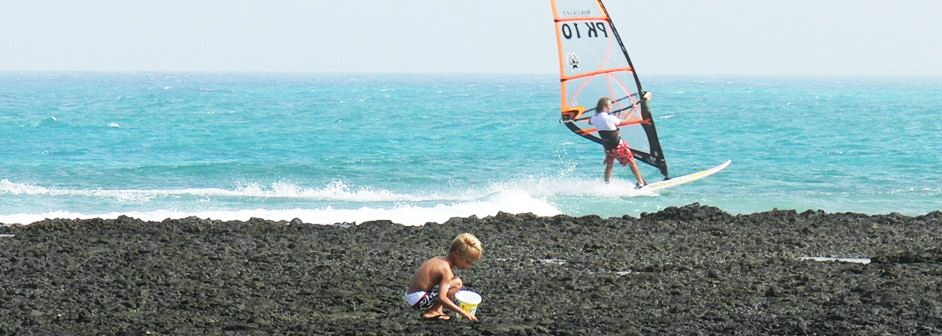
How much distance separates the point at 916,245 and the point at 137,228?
26.3 feet

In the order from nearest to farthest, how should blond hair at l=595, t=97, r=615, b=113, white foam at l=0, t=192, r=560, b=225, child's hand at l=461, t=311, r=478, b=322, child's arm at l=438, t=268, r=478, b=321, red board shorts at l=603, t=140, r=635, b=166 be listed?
child's arm at l=438, t=268, r=478, b=321 → child's hand at l=461, t=311, r=478, b=322 → white foam at l=0, t=192, r=560, b=225 → blond hair at l=595, t=97, r=615, b=113 → red board shorts at l=603, t=140, r=635, b=166

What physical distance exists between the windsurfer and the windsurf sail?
227 mm

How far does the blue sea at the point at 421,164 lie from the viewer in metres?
20.6

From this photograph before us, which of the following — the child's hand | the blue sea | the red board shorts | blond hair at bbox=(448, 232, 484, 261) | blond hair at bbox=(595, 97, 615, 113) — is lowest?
the blue sea

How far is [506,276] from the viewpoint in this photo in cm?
1062

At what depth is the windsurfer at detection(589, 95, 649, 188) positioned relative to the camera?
→ 18.8 metres

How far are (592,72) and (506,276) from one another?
915cm

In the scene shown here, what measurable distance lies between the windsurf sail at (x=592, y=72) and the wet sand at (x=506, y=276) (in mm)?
4243

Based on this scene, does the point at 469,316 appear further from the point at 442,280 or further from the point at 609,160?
the point at 609,160

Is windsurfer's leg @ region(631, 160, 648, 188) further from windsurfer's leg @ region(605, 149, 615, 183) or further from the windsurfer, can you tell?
windsurfer's leg @ region(605, 149, 615, 183)

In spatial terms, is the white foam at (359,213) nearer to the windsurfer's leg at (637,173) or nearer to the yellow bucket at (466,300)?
the windsurfer's leg at (637,173)

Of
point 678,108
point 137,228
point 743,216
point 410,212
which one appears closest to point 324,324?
point 137,228

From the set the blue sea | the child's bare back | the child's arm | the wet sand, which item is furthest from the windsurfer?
the child's arm

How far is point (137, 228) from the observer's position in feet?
45.2
